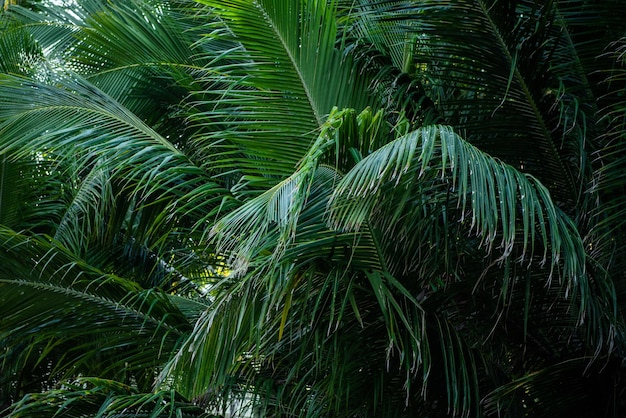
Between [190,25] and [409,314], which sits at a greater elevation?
[190,25]

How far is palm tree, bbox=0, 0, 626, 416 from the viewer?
3.83 metres

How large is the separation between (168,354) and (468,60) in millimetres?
2252

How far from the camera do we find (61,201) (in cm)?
671

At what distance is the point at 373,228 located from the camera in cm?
413

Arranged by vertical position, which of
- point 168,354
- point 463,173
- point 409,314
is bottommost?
point 168,354

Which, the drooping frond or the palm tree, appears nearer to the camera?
the drooping frond

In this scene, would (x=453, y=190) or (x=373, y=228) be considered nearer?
(x=453, y=190)

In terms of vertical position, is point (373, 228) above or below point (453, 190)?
below

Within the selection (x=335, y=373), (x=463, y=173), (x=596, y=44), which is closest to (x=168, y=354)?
(x=335, y=373)

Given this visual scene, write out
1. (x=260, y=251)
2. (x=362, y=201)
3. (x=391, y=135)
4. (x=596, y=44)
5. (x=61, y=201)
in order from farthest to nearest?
(x=61, y=201), (x=596, y=44), (x=391, y=135), (x=260, y=251), (x=362, y=201)

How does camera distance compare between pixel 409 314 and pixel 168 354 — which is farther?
pixel 168 354

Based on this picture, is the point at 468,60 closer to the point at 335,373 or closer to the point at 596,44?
the point at 596,44

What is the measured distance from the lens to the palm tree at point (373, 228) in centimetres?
383

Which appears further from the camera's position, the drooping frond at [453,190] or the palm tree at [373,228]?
the palm tree at [373,228]
